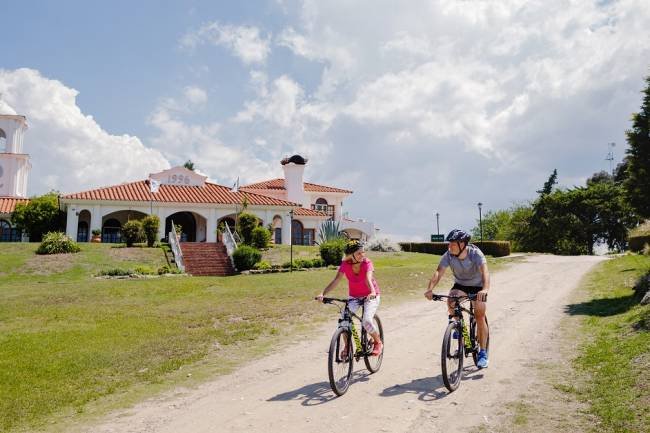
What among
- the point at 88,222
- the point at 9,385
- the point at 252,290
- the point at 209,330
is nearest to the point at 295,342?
the point at 209,330

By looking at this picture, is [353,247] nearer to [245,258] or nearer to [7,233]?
[245,258]

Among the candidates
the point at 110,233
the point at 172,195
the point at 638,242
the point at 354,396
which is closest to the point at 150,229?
the point at 172,195

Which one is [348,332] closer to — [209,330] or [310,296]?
[209,330]

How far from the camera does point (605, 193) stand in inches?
2026

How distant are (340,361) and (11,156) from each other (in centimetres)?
4777

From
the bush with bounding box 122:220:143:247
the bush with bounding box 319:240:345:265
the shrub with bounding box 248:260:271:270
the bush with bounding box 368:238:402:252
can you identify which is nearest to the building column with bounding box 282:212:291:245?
the bush with bounding box 368:238:402:252

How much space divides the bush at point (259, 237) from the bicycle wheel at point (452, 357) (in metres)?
26.2

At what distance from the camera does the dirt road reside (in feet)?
18.0

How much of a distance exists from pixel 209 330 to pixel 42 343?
3200mm

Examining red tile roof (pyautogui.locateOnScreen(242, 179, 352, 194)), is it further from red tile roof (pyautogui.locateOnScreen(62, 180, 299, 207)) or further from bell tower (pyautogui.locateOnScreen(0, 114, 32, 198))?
bell tower (pyautogui.locateOnScreen(0, 114, 32, 198))

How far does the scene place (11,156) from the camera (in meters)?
45.3

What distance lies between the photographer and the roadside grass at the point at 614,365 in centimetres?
555

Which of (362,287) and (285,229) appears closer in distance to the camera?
(362,287)

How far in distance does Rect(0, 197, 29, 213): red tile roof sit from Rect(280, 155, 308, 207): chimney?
21317 mm
